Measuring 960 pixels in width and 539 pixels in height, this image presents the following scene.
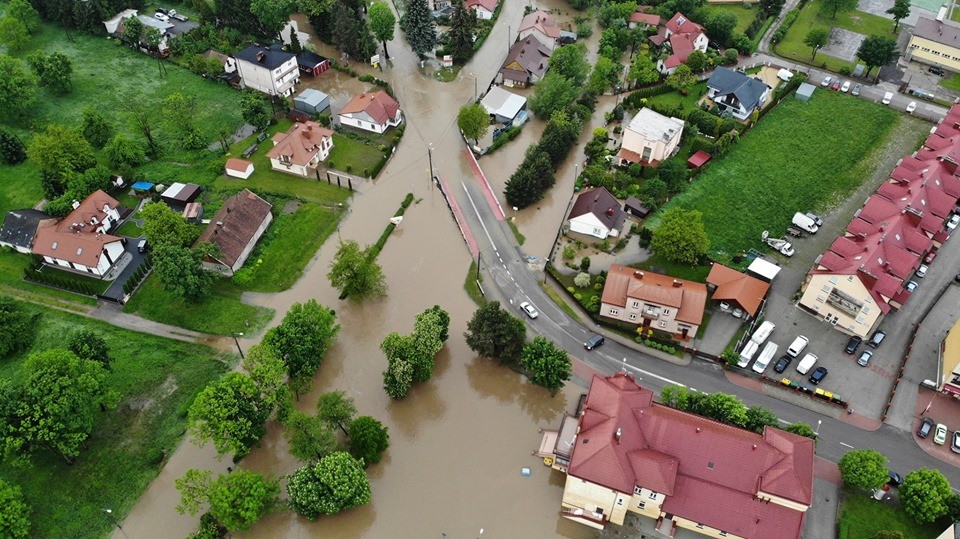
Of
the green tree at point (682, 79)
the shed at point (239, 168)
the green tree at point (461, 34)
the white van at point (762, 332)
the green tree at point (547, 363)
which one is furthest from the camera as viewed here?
the green tree at point (461, 34)

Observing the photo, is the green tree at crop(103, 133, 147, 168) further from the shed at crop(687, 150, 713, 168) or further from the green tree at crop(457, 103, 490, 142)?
the shed at crop(687, 150, 713, 168)

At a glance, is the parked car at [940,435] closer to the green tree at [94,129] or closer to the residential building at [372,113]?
the residential building at [372,113]

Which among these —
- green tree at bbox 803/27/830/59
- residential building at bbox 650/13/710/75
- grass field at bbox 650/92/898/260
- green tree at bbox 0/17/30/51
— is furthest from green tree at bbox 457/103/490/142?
green tree at bbox 0/17/30/51

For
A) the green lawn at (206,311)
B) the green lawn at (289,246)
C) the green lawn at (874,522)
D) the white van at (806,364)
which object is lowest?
the green lawn at (206,311)

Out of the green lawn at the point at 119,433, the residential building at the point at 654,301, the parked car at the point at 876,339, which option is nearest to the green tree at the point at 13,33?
the green lawn at the point at 119,433

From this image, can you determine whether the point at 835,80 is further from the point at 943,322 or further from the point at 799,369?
the point at 799,369

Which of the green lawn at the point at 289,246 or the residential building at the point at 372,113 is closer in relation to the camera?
the green lawn at the point at 289,246
